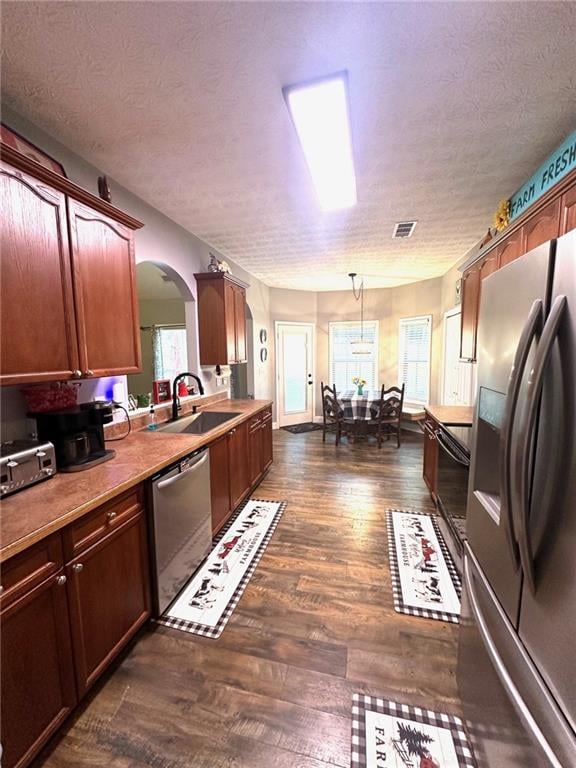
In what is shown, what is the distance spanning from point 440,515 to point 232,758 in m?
2.36

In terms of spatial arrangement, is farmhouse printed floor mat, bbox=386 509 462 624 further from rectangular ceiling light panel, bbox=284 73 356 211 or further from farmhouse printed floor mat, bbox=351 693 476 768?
rectangular ceiling light panel, bbox=284 73 356 211

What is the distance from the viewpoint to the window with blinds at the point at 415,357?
546 cm

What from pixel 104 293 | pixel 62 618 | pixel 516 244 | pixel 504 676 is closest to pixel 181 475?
pixel 62 618

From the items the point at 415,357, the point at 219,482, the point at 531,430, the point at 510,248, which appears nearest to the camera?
the point at 531,430

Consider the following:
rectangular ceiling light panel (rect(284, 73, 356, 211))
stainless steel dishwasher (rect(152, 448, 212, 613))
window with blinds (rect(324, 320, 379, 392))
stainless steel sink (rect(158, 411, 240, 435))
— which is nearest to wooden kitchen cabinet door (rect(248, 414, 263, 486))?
stainless steel sink (rect(158, 411, 240, 435))

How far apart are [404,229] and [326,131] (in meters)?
1.78

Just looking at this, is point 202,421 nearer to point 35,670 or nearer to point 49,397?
point 49,397

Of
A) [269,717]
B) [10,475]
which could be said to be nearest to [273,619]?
[269,717]

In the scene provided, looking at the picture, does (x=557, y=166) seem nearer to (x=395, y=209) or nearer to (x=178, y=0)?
(x=395, y=209)

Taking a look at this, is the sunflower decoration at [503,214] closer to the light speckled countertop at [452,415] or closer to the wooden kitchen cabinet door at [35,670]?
the light speckled countertop at [452,415]

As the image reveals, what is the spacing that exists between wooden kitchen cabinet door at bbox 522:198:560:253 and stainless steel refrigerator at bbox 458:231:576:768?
36.0 inches

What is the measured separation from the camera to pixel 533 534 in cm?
80

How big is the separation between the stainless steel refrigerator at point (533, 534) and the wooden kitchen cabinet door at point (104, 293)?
191 centimetres

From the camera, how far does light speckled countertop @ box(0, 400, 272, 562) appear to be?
1.07 m
